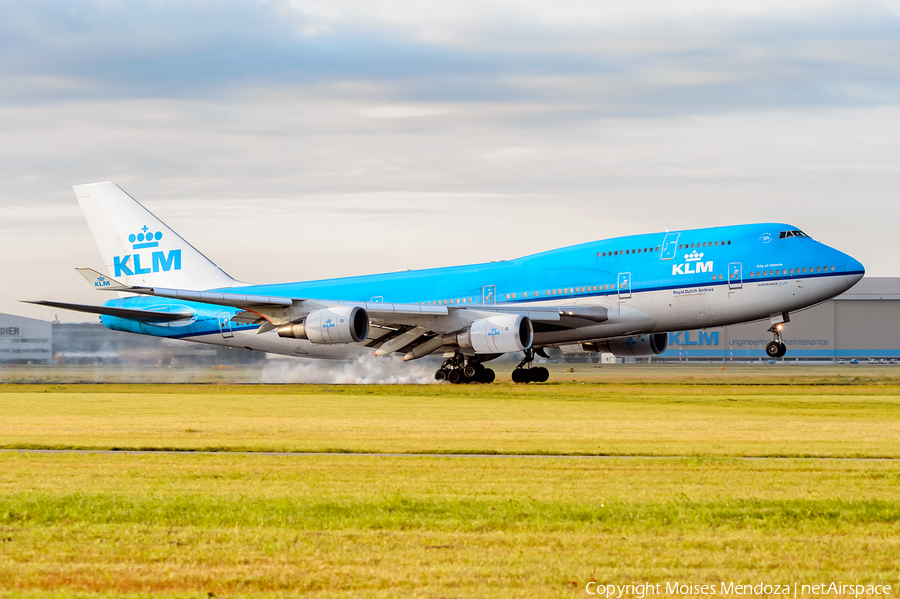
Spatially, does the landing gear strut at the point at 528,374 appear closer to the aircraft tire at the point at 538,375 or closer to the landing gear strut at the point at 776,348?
the aircraft tire at the point at 538,375

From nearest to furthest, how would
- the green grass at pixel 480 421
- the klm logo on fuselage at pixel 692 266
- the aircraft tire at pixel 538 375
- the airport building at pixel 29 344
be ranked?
1. the green grass at pixel 480 421
2. the klm logo on fuselage at pixel 692 266
3. the aircraft tire at pixel 538 375
4. the airport building at pixel 29 344

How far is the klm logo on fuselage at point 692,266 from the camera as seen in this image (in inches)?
1576

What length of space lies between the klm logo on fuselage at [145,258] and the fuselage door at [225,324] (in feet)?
14.7

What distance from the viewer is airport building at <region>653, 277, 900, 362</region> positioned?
382 ft

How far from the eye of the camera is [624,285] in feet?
137

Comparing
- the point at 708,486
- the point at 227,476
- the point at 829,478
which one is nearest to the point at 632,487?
the point at 708,486

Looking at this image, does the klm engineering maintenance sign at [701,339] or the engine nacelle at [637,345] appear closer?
the engine nacelle at [637,345]

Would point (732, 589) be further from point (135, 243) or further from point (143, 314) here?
point (135, 243)

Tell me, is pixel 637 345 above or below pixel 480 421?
above

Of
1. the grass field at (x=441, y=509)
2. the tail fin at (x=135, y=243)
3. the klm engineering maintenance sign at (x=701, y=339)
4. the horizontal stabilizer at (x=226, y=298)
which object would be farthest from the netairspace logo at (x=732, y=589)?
the klm engineering maintenance sign at (x=701, y=339)

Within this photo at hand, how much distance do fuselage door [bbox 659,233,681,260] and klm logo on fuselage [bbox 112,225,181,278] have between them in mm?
25243

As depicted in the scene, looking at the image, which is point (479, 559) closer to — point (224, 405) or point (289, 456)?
point (289, 456)

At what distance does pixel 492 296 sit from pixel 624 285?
6.36 metres

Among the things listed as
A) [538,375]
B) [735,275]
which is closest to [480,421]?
[735,275]
